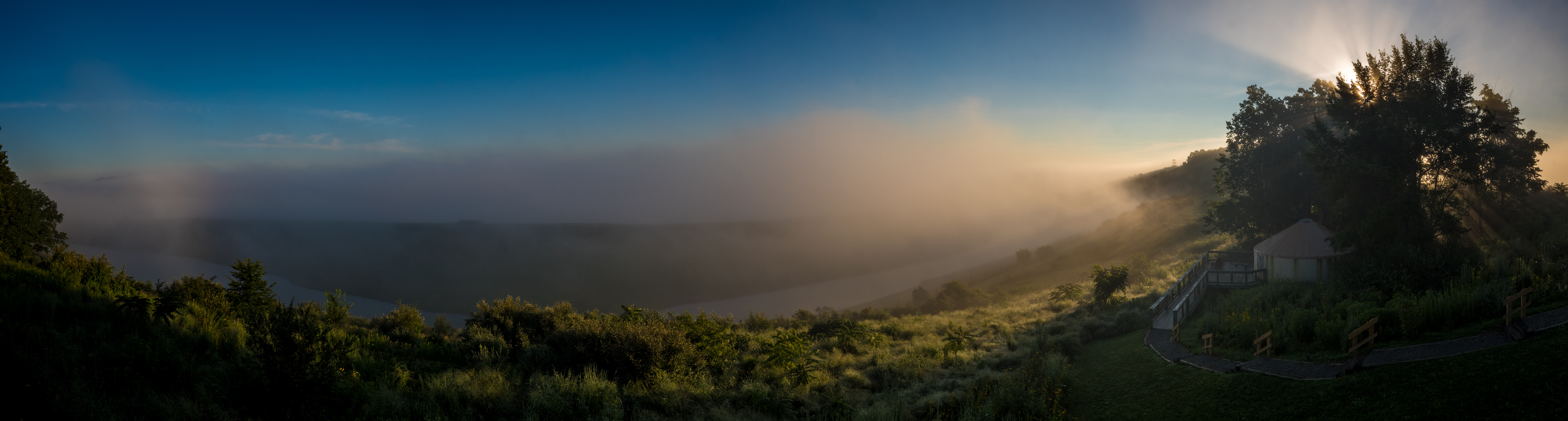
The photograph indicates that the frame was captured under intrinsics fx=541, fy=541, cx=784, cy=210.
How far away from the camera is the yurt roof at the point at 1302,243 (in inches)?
817

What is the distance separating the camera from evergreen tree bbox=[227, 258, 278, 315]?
37.2 feet

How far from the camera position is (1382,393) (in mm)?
7438

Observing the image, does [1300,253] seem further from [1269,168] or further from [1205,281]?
[1269,168]

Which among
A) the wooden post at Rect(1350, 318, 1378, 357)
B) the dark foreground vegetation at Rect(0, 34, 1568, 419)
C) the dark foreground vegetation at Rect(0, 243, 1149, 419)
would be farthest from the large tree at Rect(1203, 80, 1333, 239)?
the wooden post at Rect(1350, 318, 1378, 357)

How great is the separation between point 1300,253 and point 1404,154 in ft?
14.9

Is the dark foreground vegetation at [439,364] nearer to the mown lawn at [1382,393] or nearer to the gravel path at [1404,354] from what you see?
the mown lawn at [1382,393]

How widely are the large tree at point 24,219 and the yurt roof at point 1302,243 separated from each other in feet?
129

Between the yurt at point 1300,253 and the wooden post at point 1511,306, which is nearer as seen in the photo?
the wooden post at point 1511,306

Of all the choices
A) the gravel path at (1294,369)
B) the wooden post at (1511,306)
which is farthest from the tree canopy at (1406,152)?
the gravel path at (1294,369)

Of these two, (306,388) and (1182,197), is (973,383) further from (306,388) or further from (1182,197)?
(1182,197)

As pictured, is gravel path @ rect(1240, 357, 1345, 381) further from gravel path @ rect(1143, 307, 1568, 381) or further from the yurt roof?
the yurt roof

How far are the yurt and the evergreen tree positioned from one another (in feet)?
101

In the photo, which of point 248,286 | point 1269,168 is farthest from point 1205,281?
point 248,286

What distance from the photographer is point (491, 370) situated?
968 centimetres
